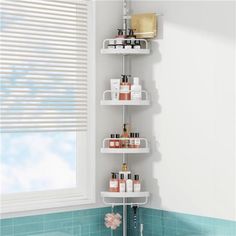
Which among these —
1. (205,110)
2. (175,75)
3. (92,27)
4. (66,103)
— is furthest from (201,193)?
A: (92,27)

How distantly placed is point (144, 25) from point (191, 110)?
1.95ft

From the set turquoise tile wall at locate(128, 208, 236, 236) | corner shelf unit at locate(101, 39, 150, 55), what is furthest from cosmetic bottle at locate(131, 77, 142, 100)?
turquoise tile wall at locate(128, 208, 236, 236)

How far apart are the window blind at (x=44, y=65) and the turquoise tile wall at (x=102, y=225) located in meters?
0.51

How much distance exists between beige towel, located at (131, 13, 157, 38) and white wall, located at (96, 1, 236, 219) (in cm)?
6

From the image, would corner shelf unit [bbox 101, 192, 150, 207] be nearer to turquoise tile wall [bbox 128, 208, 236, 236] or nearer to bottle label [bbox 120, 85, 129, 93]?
turquoise tile wall [bbox 128, 208, 236, 236]

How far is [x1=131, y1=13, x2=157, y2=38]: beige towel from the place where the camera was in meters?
3.54

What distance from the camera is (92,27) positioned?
3.61 meters

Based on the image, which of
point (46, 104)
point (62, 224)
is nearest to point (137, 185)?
point (62, 224)

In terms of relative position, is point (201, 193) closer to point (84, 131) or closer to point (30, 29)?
point (84, 131)

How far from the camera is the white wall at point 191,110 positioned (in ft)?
10.7

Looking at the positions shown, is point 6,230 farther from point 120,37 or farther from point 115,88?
point 120,37

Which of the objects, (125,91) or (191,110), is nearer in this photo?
(191,110)

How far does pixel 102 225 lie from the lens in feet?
12.0

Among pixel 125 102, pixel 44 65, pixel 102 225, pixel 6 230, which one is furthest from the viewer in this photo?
pixel 102 225
